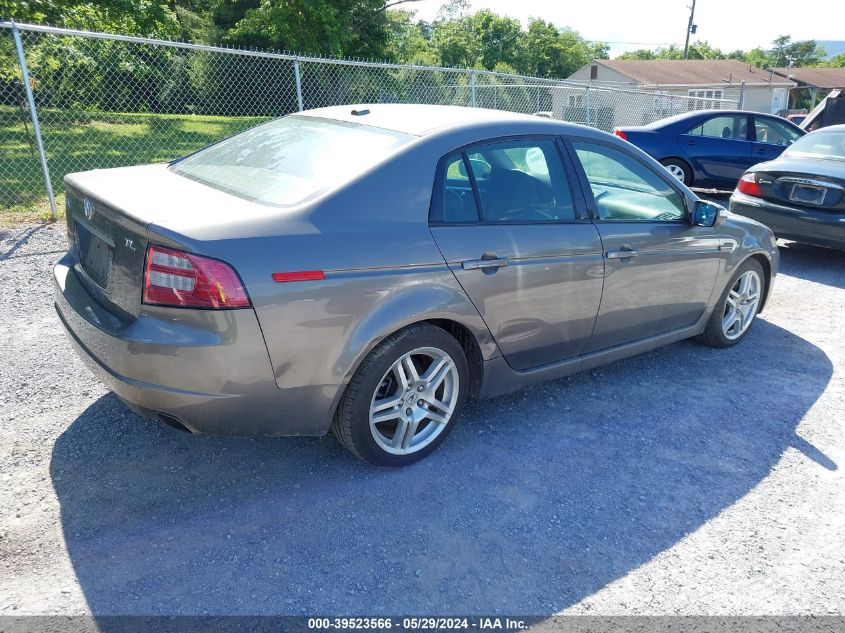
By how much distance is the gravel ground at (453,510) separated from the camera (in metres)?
2.55

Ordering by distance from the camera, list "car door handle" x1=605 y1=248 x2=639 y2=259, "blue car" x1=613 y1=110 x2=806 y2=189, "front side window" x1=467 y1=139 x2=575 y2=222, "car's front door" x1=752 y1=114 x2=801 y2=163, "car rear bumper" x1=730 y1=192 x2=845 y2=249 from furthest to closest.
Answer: "car's front door" x1=752 y1=114 x2=801 y2=163 < "blue car" x1=613 y1=110 x2=806 y2=189 < "car rear bumper" x1=730 y1=192 x2=845 y2=249 < "car door handle" x1=605 y1=248 x2=639 y2=259 < "front side window" x1=467 y1=139 x2=575 y2=222

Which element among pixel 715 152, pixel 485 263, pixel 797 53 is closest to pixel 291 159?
pixel 485 263

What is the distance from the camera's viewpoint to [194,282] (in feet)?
8.54

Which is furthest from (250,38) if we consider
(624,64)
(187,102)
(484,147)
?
(624,64)

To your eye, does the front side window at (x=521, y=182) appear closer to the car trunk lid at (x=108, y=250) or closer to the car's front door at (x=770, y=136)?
the car trunk lid at (x=108, y=250)

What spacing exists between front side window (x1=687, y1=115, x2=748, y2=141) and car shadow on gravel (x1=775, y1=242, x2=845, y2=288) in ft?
10.7

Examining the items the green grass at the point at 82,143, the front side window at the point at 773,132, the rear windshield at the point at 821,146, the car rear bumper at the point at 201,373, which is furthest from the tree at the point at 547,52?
the car rear bumper at the point at 201,373

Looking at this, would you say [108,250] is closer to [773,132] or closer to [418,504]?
[418,504]

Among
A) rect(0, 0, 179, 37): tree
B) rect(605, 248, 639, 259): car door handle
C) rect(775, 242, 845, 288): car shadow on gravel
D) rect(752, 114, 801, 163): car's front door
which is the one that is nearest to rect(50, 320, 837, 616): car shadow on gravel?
rect(605, 248, 639, 259): car door handle

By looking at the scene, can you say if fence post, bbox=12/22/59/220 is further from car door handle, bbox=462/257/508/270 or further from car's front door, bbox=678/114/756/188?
car's front door, bbox=678/114/756/188

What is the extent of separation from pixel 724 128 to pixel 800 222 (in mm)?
4874

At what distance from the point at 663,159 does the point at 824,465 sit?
8384 mm

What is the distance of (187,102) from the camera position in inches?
794

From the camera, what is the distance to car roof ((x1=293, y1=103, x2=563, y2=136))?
11.2 feet
